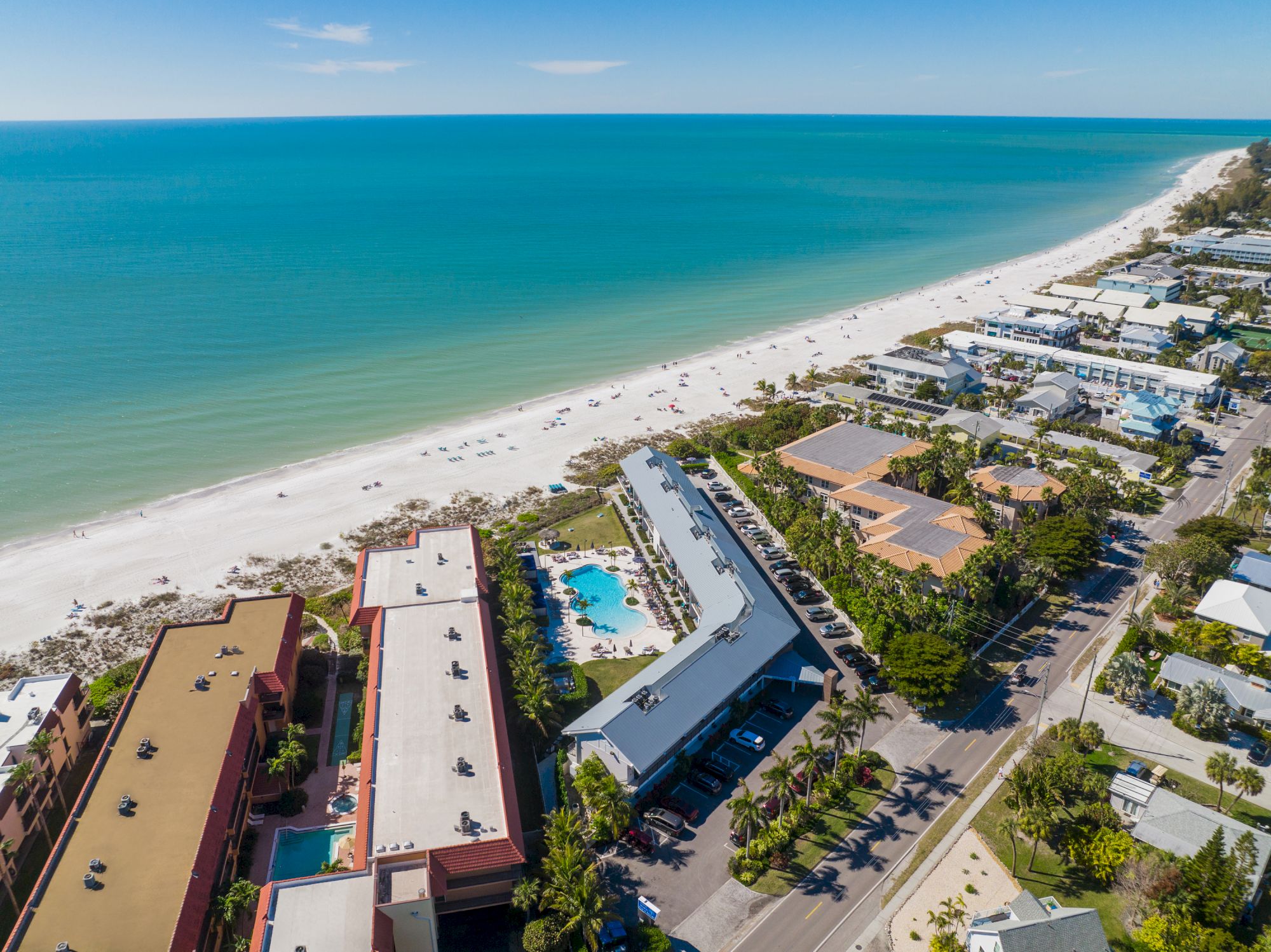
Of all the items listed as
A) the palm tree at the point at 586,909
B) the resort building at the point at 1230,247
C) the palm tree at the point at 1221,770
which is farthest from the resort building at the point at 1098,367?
the palm tree at the point at 586,909

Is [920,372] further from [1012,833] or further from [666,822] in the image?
[666,822]

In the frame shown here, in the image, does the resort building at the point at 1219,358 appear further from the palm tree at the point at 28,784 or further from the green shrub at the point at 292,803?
the palm tree at the point at 28,784

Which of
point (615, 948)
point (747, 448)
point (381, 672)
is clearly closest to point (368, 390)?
point (747, 448)

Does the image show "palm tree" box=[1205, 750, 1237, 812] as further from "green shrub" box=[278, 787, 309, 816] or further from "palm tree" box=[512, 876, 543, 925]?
"green shrub" box=[278, 787, 309, 816]

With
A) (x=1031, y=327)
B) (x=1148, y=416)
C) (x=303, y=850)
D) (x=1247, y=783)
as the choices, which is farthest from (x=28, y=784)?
(x=1031, y=327)

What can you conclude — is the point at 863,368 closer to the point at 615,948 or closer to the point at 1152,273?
the point at 1152,273
